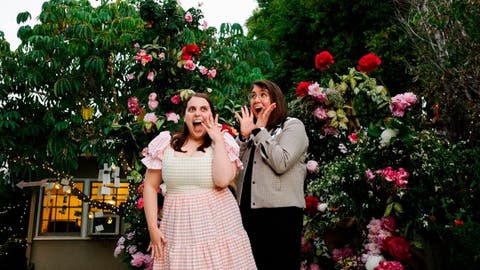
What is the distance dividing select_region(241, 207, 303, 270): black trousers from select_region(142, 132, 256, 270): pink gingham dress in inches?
8.2

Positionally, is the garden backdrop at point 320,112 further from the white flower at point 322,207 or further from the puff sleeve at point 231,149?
the puff sleeve at point 231,149

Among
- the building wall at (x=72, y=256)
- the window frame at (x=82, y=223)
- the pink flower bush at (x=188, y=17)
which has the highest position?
the pink flower bush at (x=188, y=17)

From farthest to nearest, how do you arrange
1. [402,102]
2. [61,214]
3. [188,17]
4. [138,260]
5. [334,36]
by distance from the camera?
1. [334,36]
2. [61,214]
3. [188,17]
4. [138,260]
5. [402,102]

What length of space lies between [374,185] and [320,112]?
90cm

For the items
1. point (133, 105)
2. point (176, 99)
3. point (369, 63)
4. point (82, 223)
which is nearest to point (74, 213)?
point (82, 223)

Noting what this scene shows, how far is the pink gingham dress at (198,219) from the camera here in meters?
1.95

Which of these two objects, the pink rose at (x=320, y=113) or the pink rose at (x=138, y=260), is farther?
the pink rose at (x=138, y=260)

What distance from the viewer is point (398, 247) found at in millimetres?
2910

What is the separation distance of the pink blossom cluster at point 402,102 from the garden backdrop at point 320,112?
1 centimetres

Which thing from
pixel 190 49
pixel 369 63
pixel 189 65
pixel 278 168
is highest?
pixel 190 49

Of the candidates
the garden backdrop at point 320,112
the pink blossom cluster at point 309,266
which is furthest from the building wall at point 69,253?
the pink blossom cluster at point 309,266

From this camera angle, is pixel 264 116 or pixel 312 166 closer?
pixel 264 116

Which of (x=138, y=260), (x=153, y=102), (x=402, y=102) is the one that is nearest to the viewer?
(x=402, y=102)

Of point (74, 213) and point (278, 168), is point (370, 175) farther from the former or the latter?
point (74, 213)
